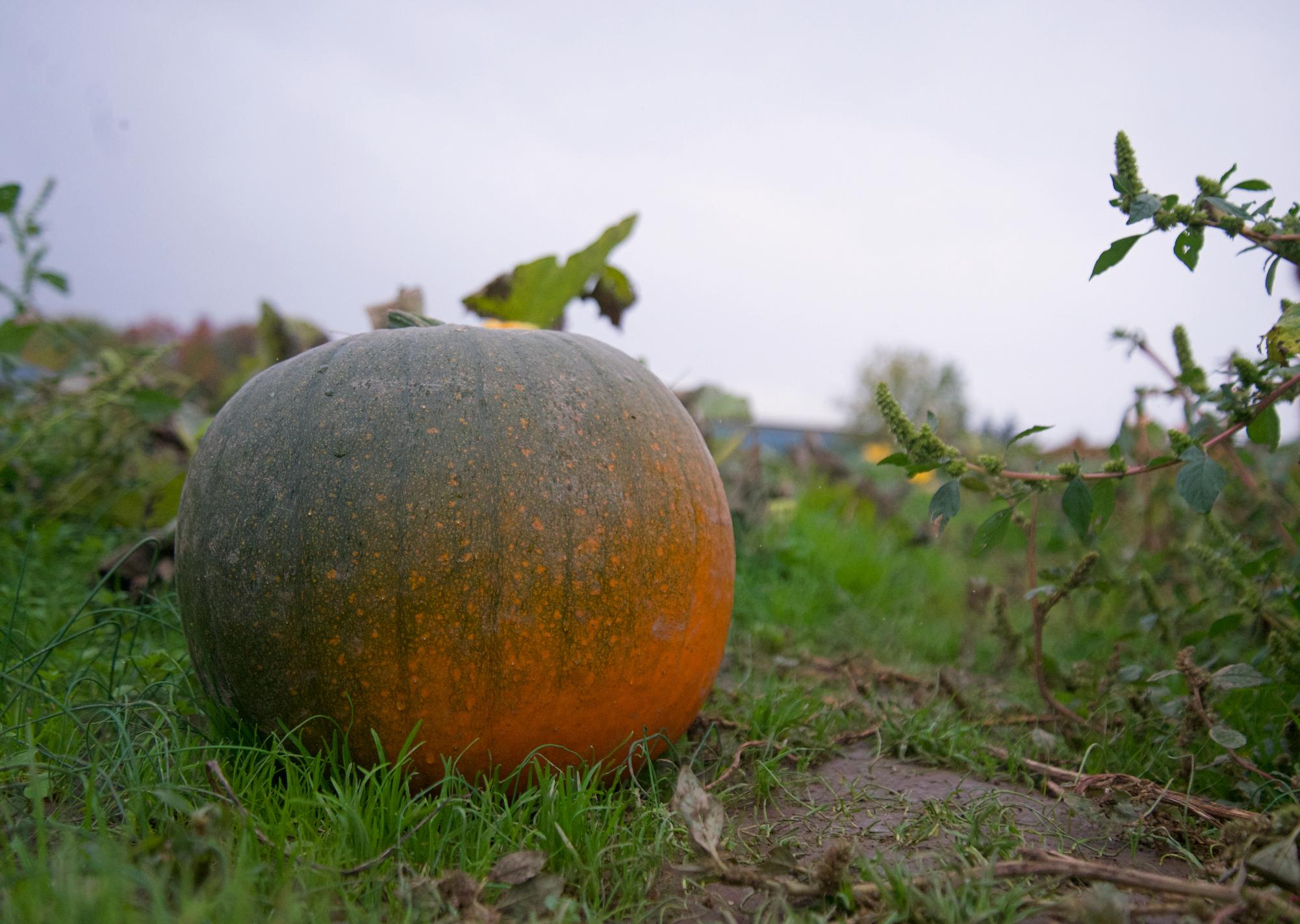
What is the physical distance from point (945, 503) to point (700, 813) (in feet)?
2.80

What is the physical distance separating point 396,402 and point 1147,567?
290 cm

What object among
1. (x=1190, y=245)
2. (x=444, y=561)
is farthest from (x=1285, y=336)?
(x=444, y=561)

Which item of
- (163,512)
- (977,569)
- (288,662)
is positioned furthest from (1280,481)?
(163,512)

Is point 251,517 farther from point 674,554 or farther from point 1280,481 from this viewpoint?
point 1280,481

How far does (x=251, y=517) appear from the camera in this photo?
5.97ft

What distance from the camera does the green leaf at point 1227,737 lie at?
5.96 feet

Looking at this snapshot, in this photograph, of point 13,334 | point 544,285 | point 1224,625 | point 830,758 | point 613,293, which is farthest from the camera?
point 613,293

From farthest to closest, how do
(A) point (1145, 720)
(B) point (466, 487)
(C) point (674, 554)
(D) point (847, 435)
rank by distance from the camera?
(D) point (847, 435) < (A) point (1145, 720) < (C) point (674, 554) < (B) point (466, 487)

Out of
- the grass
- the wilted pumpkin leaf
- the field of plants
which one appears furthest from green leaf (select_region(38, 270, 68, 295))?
the wilted pumpkin leaf

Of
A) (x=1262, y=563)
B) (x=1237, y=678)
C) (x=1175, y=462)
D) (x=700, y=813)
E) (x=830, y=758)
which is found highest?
(x=1175, y=462)

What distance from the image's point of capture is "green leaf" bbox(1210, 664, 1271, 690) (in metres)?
1.91

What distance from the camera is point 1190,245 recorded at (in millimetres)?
1882

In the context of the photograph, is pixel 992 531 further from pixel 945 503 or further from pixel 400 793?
pixel 400 793

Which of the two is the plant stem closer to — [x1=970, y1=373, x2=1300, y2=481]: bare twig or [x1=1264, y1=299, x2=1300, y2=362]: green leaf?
[x1=970, y1=373, x2=1300, y2=481]: bare twig
